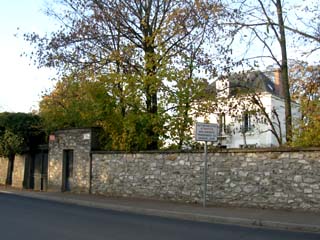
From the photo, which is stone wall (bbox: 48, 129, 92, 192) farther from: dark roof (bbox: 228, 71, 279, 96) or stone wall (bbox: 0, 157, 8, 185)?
dark roof (bbox: 228, 71, 279, 96)

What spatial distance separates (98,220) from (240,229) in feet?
12.8

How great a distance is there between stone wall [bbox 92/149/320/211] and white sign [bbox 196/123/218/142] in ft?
2.75

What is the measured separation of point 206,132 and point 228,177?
5.82ft

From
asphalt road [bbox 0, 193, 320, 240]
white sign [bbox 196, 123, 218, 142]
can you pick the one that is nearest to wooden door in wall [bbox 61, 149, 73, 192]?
asphalt road [bbox 0, 193, 320, 240]

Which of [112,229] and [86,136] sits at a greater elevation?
[86,136]

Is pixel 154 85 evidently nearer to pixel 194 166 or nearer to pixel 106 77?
pixel 106 77

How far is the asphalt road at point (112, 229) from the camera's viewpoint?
9.48 meters

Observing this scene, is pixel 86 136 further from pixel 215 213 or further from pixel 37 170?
pixel 215 213

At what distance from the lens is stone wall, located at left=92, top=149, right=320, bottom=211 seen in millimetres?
13578

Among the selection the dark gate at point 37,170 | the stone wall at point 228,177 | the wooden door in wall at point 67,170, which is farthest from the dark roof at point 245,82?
the dark gate at point 37,170

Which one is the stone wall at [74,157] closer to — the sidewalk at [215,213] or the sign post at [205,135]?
the sidewalk at [215,213]

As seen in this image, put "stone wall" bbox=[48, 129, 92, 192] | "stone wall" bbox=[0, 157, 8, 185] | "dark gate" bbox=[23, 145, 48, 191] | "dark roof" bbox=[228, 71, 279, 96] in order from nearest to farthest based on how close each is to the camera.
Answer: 1. "dark roof" bbox=[228, 71, 279, 96]
2. "stone wall" bbox=[48, 129, 92, 192]
3. "dark gate" bbox=[23, 145, 48, 191]
4. "stone wall" bbox=[0, 157, 8, 185]

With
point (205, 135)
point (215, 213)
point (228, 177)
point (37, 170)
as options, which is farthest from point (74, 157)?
point (215, 213)

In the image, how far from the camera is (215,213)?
1330 cm
